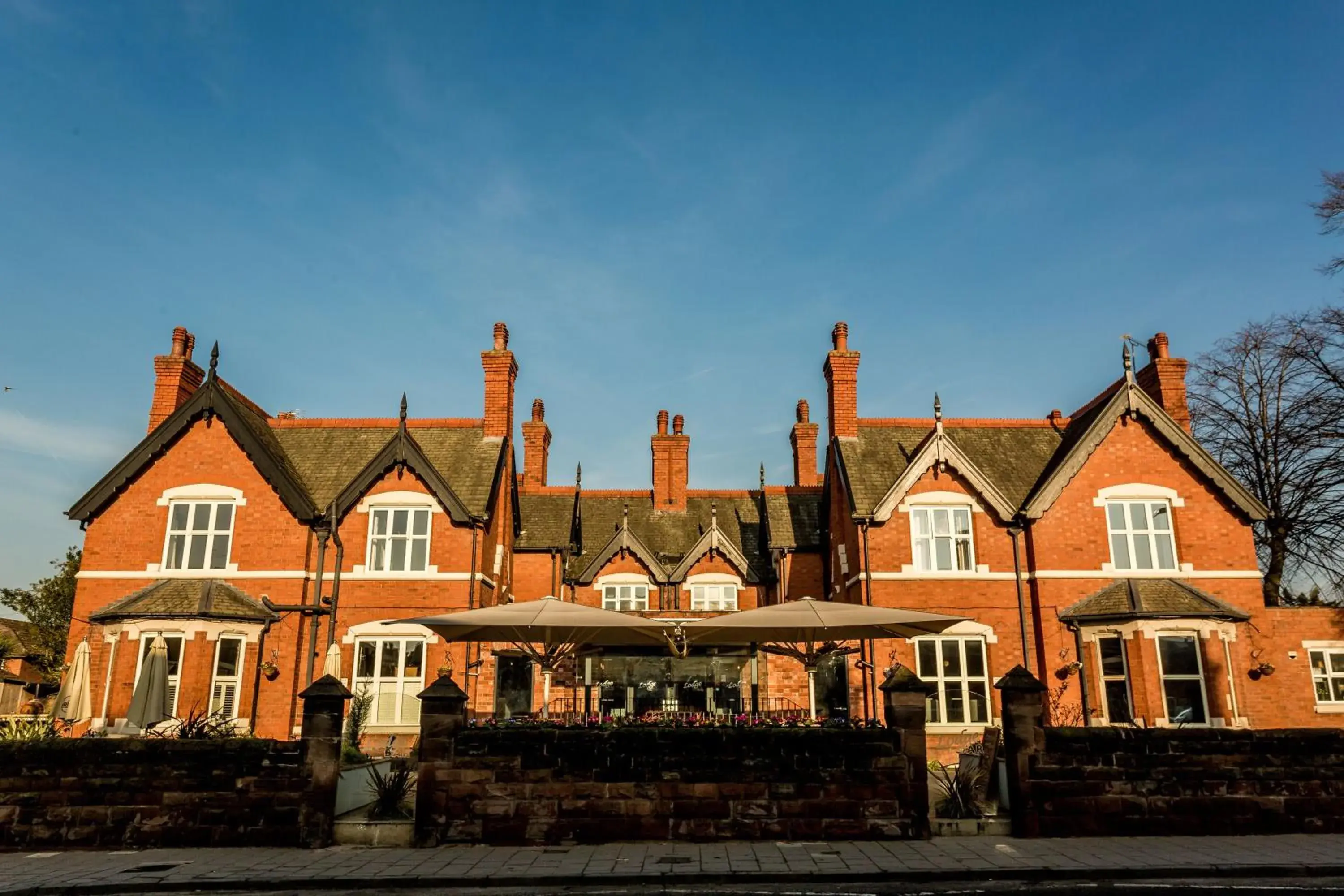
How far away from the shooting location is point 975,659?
852 inches

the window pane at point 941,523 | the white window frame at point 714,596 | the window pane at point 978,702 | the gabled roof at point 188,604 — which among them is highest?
the window pane at point 941,523

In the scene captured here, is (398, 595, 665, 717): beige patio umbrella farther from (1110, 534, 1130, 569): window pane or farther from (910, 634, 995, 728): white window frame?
(1110, 534, 1130, 569): window pane

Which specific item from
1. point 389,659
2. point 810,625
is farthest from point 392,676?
point 810,625

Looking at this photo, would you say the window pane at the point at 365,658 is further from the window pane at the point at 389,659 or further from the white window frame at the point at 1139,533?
the white window frame at the point at 1139,533

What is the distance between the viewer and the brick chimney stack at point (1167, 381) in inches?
971

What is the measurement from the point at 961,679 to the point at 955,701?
547 mm

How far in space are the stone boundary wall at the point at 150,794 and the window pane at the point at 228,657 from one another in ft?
31.1

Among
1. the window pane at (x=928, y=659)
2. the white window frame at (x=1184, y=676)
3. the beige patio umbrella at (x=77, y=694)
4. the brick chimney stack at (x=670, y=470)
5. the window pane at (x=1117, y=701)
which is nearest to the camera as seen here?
the beige patio umbrella at (x=77, y=694)

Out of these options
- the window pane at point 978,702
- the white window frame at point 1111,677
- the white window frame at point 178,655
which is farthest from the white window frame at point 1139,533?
the white window frame at point 178,655

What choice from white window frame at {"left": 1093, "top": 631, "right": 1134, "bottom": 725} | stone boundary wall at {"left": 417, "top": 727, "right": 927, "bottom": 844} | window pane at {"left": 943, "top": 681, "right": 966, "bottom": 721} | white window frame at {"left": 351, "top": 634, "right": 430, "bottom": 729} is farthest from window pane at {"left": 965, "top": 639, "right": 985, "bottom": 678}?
white window frame at {"left": 351, "top": 634, "right": 430, "bottom": 729}

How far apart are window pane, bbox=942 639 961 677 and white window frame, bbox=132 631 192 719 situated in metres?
17.5

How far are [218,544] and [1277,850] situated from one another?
863 inches

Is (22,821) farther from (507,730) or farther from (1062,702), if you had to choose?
(1062,702)

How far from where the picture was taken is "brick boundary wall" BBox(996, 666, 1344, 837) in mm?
11625
